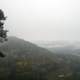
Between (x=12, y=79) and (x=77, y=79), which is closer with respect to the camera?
(x=12, y=79)

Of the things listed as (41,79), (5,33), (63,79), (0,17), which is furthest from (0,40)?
(63,79)

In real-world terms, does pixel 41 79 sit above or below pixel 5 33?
below

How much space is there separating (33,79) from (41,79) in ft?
15.9

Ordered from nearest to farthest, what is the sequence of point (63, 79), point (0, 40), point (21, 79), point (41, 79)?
point (0, 40), point (21, 79), point (41, 79), point (63, 79)

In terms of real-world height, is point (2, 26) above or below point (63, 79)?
above

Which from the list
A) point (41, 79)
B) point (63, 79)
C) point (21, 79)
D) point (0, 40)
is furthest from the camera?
point (63, 79)

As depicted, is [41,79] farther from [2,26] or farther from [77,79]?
[2,26]

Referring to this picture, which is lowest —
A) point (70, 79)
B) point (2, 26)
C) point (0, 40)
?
point (70, 79)

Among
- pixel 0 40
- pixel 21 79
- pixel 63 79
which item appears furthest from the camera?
pixel 63 79

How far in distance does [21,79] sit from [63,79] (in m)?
21.5

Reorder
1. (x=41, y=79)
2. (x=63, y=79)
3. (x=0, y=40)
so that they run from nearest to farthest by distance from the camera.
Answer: (x=0, y=40), (x=41, y=79), (x=63, y=79)

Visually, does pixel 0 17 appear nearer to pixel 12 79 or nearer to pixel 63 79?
pixel 12 79

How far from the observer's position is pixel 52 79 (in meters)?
72.9

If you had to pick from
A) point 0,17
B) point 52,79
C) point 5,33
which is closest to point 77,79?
point 52,79
